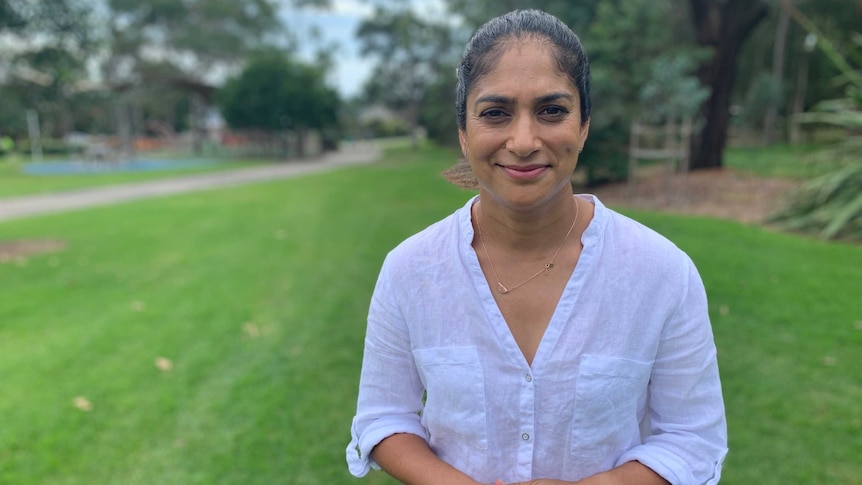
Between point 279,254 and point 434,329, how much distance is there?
6453mm

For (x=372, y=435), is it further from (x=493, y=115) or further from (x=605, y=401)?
(x=493, y=115)

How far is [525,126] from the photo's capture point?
123cm

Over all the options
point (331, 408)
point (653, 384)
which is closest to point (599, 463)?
point (653, 384)

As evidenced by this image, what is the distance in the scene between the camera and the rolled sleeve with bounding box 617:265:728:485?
1.26 meters

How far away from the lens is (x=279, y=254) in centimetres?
751

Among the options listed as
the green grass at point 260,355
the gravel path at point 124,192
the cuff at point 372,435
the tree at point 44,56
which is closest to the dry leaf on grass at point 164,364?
the green grass at point 260,355

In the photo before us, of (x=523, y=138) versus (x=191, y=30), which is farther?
(x=191, y=30)

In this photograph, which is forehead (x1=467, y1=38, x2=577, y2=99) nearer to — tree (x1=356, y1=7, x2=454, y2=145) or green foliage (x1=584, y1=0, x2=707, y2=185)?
green foliage (x1=584, y1=0, x2=707, y2=185)

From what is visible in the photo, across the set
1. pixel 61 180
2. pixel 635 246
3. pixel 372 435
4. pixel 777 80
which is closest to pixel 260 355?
pixel 372 435

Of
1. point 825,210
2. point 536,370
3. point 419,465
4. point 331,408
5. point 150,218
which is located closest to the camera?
point 536,370

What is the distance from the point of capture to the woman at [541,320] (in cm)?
124

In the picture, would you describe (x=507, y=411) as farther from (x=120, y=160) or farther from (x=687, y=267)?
(x=120, y=160)

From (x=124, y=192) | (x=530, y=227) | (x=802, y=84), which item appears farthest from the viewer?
(x=802, y=84)

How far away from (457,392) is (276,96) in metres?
27.1
